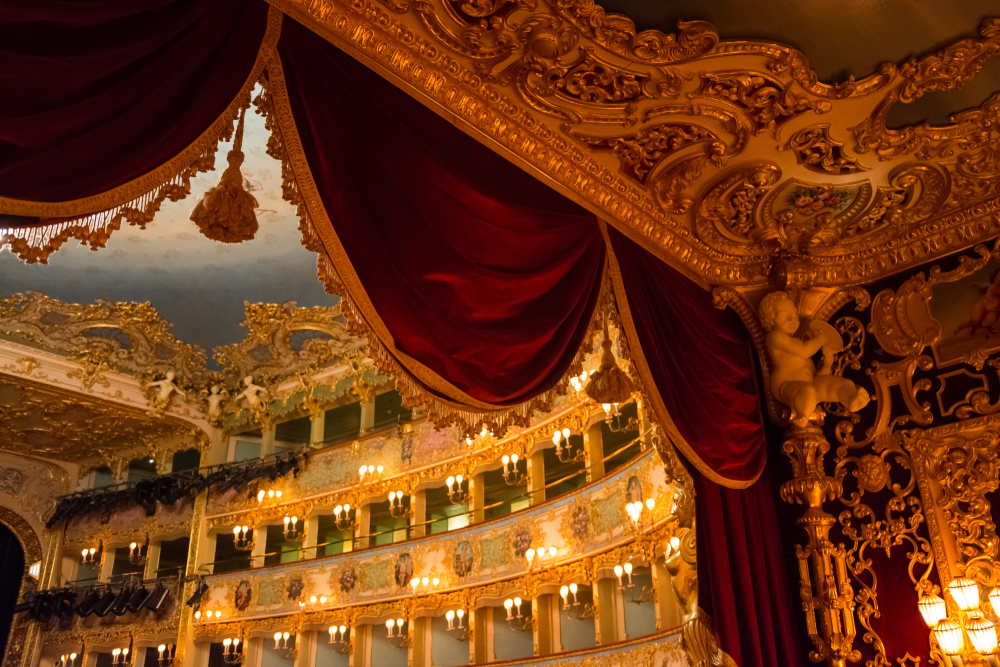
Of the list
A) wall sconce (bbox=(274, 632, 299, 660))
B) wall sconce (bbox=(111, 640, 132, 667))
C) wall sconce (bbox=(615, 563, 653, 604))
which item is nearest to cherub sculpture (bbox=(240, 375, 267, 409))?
wall sconce (bbox=(274, 632, 299, 660))

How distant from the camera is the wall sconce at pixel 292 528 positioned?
51.1ft

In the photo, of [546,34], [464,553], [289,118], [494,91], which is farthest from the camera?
[464,553]

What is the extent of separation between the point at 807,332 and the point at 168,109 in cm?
491

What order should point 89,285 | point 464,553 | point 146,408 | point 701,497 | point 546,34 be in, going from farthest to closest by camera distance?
point 146,408, point 89,285, point 464,553, point 701,497, point 546,34

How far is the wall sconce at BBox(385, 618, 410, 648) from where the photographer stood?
1334 cm

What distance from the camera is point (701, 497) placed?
5.27 m

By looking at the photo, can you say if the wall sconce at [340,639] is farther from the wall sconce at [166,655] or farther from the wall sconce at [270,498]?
the wall sconce at [166,655]

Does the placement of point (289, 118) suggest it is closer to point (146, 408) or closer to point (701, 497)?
point (701, 497)

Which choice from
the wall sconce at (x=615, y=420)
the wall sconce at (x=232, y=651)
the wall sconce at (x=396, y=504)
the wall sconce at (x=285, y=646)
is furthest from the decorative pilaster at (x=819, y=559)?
the wall sconce at (x=232, y=651)

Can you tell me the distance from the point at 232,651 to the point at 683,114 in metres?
14.8

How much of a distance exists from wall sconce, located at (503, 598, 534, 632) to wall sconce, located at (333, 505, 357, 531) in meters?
3.59

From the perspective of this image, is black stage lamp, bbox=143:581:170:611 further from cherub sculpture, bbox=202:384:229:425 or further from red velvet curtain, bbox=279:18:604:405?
red velvet curtain, bbox=279:18:604:405

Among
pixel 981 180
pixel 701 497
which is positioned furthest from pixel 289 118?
pixel 981 180

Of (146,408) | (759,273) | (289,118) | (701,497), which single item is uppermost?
(146,408)
